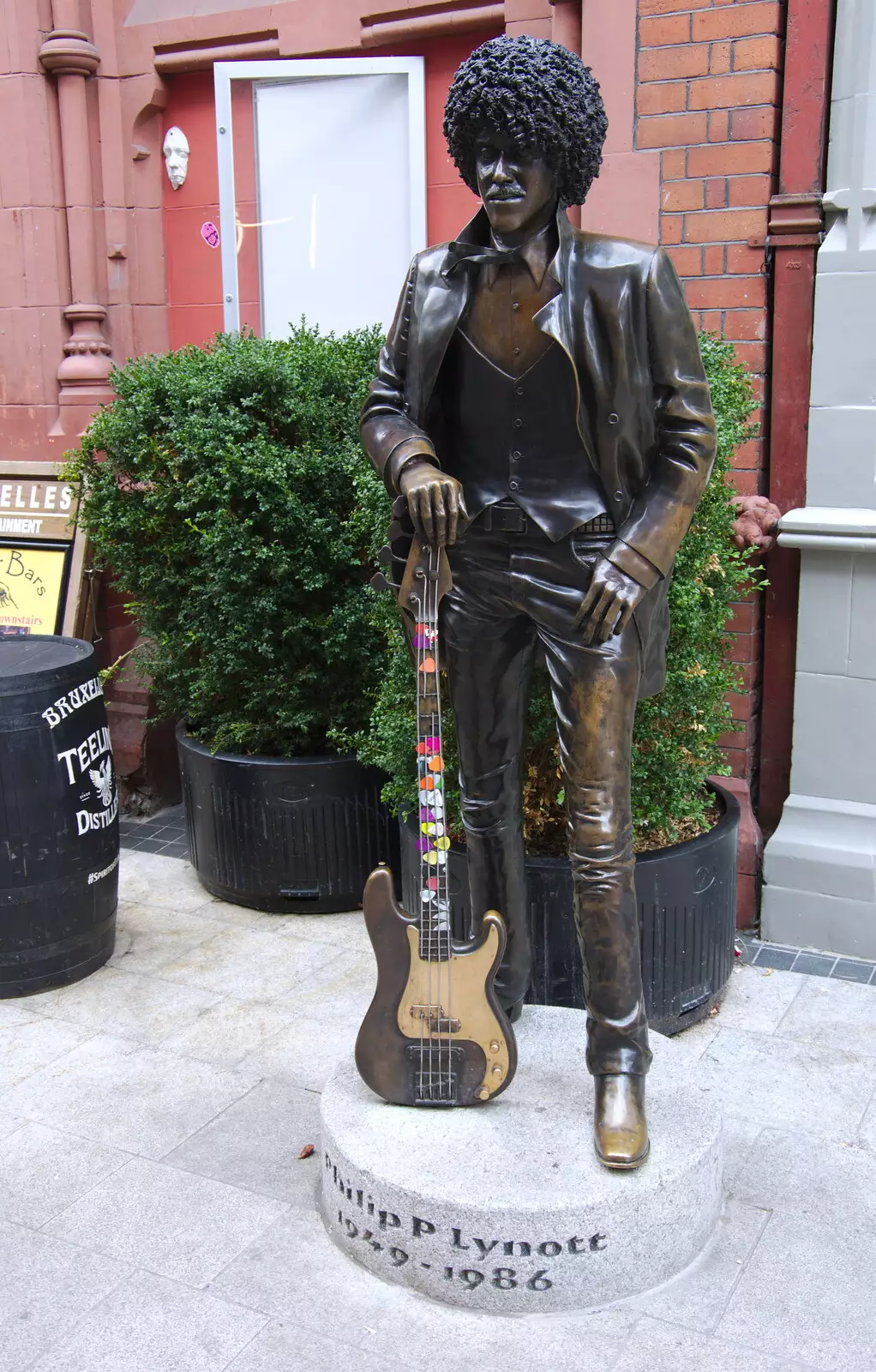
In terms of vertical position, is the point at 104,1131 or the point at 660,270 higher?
the point at 660,270

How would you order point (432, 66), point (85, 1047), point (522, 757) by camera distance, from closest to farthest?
point (522, 757) < point (85, 1047) < point (432, 66)

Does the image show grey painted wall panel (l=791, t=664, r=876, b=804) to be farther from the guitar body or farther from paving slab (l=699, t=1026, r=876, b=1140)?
the guitar body

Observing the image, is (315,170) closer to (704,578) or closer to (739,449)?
(739,449)

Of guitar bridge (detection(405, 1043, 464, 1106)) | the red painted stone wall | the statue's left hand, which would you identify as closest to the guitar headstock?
the statue's left hand

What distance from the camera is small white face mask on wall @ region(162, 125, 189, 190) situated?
5.99 metres

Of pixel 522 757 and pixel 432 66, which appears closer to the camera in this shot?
pixel 522 757

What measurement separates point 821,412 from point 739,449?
32 centimetres

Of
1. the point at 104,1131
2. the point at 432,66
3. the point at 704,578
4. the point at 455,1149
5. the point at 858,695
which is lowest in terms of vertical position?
the point at 104,1131

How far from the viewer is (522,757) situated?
3264 millimetres

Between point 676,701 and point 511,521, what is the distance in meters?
1.15

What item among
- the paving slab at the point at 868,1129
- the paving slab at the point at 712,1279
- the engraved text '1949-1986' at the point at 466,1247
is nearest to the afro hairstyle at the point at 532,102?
the engraved text '1949-1986' at the point at 466,1247

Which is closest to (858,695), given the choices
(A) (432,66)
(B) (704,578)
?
(B) (704,578)

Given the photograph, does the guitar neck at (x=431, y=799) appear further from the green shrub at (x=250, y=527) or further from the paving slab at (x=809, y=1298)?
the green shrub at (x=250, y=527)

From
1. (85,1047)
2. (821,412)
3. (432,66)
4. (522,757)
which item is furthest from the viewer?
(432,66)
